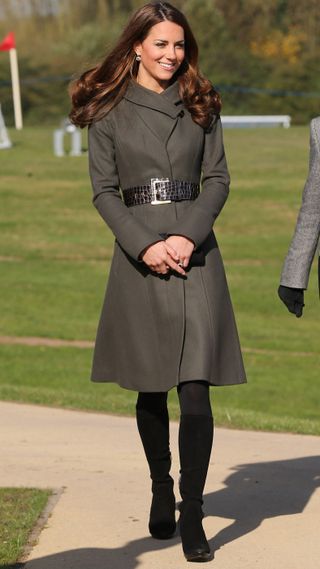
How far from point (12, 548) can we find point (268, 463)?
2068 millimetres

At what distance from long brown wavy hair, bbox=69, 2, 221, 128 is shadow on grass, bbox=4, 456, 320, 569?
159 centimetres

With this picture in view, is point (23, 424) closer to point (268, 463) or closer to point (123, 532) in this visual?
point (268, 463)

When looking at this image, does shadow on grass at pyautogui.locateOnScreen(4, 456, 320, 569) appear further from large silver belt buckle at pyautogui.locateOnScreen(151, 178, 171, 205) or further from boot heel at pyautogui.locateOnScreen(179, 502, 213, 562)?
→ large silver belt buckle at pyautogui.locateOnScreen(151, 178, 171, 205)

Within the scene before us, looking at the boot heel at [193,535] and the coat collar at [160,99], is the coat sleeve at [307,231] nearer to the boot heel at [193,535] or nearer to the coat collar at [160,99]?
the coat collar at [160,99]

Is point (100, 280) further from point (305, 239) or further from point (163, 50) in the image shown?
point (305, 239)

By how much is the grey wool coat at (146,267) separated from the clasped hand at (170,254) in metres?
0.03

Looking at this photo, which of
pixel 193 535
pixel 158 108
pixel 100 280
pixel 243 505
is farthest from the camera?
pixel 100 280

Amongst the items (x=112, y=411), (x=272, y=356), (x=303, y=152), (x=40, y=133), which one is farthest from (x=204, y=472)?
(x=40, y=133)

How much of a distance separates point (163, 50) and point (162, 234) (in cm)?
70

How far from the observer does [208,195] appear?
5.26 m

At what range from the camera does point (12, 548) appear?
5090 mm

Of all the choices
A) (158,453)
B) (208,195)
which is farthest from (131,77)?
(158,453)

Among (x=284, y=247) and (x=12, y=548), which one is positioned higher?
(x=12, y=548)

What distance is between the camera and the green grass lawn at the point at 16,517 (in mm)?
5048
